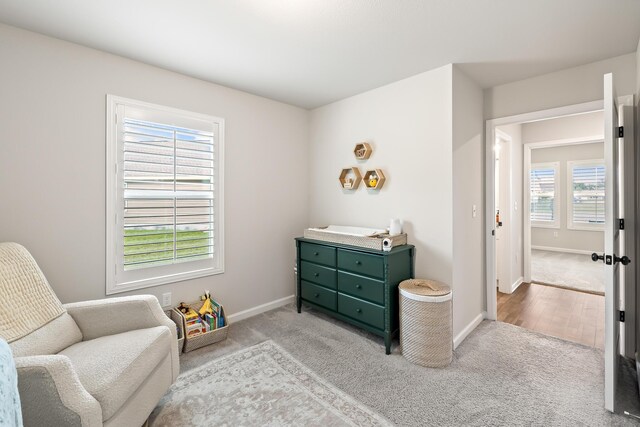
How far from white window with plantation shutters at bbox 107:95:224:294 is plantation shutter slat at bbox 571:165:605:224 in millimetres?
7626

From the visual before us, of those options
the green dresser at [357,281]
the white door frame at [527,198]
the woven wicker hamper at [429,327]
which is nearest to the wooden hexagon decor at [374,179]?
the green dresser at [357,281]

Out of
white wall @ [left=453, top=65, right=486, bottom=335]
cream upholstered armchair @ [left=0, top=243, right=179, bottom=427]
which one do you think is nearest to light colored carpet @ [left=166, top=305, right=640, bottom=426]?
white wall @ [left=453, top=65, right=486, bottom=335]

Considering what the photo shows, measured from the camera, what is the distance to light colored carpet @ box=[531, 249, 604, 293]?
4395mm

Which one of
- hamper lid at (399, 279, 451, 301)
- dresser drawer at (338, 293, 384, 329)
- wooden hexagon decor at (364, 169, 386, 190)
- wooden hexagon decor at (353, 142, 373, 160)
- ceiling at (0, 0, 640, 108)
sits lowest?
dresser drawer at (338, 293, 384, 329)

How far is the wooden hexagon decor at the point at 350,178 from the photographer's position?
3.26 metres

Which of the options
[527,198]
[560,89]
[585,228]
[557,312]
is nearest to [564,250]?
[585,228]

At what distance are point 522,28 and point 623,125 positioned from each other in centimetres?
105

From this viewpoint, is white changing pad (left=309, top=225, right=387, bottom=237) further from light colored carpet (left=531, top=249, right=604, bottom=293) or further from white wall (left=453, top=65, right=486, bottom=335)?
light colored carpet (left=531, top=249, right=604, bottom=293)

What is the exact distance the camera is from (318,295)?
3.15 m

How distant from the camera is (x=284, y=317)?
3.26 metres

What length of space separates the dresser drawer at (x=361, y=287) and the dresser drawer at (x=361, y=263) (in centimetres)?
6

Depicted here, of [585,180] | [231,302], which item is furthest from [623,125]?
[585,180]

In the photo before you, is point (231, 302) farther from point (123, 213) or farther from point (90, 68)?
point (90, 68)

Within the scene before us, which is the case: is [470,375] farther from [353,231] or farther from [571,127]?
[571,127]
